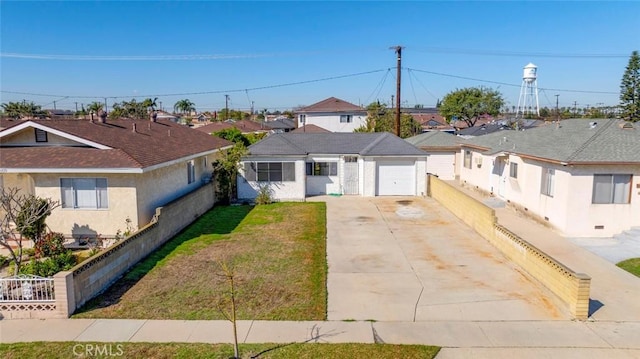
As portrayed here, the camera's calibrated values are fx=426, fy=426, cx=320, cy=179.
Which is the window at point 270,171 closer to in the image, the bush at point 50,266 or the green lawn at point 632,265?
the bush at point 50,266

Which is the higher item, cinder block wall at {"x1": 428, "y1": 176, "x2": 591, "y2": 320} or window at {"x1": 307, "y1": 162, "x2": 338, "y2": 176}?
window at {"x1": 307, "y1": 162, "x2": 338, "y2": 176}

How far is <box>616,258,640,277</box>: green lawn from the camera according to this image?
40.6 ft

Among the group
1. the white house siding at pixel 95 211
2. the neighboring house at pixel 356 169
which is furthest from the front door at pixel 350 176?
the white house siding at pixel 95 211

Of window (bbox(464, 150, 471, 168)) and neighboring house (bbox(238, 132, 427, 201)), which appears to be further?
window (bbox(464, 150, 471, 168))

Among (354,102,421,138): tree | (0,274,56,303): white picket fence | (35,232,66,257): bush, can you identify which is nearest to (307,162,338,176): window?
(35,232,66,257): bush

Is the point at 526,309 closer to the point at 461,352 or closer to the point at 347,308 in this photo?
the point at 461,352

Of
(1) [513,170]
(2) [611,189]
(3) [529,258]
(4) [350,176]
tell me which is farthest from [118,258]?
(1) [513,170]

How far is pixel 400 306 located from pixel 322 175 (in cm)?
1564

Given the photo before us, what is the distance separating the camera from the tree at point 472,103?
69.0 m

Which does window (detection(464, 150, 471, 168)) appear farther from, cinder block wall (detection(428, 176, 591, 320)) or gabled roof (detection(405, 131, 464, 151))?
cinder block wall (detection(428, 176, 591, 320))

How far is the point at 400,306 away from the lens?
33.0 ft

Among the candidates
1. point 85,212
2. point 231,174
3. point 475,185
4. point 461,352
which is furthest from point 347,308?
point 475,185

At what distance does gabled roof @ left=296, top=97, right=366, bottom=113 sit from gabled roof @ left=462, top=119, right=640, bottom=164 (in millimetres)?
27941

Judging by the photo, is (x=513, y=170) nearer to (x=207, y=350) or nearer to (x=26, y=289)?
(x=207, y=350)
